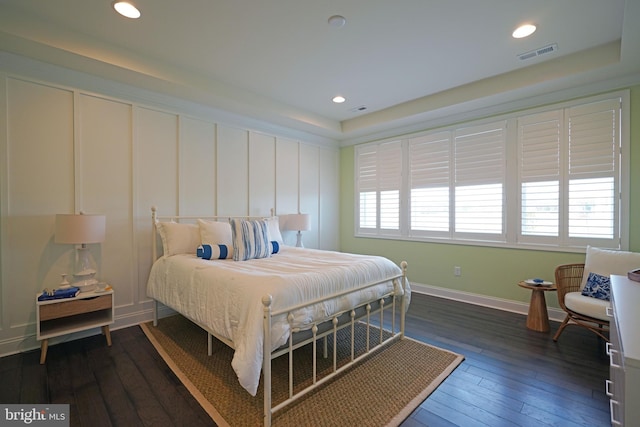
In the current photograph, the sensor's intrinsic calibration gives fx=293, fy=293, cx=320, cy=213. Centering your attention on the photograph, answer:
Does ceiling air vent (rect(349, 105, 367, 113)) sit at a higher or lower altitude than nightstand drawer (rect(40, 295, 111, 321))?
higher

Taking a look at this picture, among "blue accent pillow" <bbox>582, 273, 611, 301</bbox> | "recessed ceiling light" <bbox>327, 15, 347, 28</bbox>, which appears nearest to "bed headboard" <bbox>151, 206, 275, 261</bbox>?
"recessed ceiling light" <bbox>327, 15, 347, 28</bbox>

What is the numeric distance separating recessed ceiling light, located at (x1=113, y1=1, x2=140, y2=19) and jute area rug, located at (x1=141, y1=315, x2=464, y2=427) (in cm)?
283

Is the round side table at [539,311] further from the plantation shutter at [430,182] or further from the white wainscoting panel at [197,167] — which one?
the white wainscoting panel at [197,167]

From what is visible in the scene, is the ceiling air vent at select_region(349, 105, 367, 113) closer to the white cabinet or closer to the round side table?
the round side table

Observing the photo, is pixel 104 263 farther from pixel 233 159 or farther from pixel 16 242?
pixel 233 159

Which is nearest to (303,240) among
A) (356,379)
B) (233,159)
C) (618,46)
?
(233,159)

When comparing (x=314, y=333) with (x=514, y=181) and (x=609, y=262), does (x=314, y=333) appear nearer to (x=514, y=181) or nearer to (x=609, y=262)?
(x=609, y=262)

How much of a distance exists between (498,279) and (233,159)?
3.94 m

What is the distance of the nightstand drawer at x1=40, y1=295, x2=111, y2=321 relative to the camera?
2467mm

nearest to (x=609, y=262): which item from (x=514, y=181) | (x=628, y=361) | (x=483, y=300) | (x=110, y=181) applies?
(x=514, y=181)

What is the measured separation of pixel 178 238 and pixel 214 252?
1.63 ft

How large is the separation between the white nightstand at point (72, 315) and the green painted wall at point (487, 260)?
12.8 ft

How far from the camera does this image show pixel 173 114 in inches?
141

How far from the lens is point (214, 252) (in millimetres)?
3104
